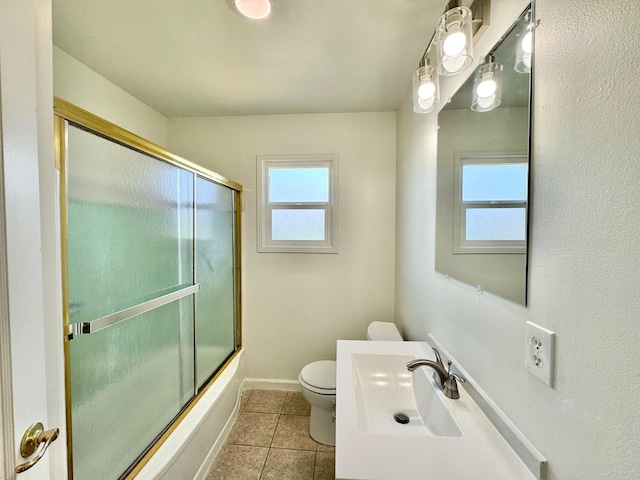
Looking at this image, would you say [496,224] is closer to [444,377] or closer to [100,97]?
[444,377]

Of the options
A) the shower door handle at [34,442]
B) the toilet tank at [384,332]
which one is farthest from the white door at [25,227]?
the toilet tank at [384,332]

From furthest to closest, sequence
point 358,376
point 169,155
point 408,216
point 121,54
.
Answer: point 408,216 → point 121,54 → point 169,155 → point 358,376

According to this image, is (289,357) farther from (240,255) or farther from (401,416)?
(401,416)

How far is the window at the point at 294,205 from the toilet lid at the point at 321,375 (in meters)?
0.91

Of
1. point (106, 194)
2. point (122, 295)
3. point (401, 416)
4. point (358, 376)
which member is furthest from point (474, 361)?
point (106, 194)

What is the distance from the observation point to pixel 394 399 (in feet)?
3.99

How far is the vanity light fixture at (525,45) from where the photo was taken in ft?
2.31

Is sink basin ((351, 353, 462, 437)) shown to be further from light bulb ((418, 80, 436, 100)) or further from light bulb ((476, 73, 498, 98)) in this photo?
light bulb ((418, 80, 436, 100))

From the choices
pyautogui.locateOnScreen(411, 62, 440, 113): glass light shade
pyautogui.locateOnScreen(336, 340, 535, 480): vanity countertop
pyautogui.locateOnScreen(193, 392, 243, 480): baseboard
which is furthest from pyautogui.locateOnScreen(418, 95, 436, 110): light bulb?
pyautogui.locateOnScreen(193, 392, 243, 480): baseboard

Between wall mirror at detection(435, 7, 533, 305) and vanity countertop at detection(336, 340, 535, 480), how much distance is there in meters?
0.43

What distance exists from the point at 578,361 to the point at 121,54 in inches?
92.9

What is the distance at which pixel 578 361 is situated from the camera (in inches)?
22.0

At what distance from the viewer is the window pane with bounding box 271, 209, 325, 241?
2336 millimetres

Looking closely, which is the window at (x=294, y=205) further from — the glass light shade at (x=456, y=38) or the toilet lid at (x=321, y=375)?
the glass light shade at (x=456, y=38)
